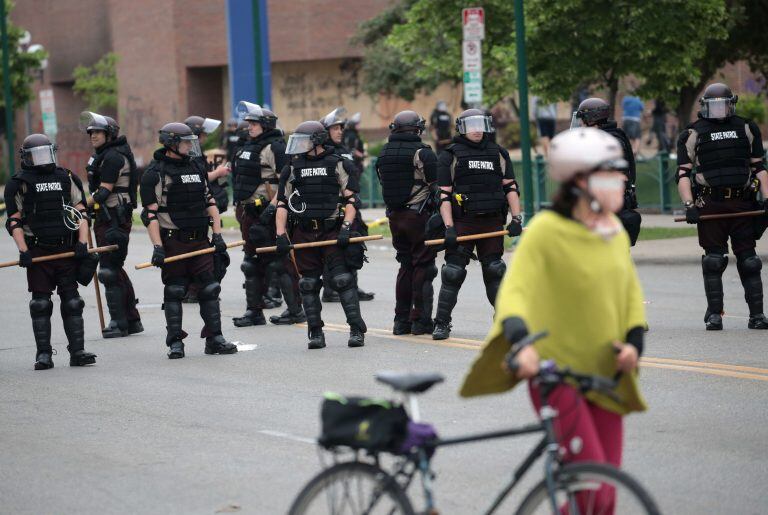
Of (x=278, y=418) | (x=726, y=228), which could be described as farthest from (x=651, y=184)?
(x=278, y=418)

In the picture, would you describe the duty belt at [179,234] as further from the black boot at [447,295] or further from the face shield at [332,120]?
the face shield at [332,120]

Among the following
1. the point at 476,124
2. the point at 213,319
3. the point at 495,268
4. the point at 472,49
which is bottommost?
the point at 213,319

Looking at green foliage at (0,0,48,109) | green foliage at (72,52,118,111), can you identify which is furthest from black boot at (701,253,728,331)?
green foliage at (72,52,118,111)

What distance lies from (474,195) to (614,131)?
4.28ft

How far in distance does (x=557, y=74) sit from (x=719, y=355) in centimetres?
1347

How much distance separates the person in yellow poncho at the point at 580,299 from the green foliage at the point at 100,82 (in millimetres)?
49861

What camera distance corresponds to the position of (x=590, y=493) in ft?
15.7

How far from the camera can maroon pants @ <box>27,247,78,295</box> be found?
11969mm

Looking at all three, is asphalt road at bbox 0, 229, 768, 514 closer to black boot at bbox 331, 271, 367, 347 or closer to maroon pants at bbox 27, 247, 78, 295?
black boot at bbox 331, 271, 367, 347

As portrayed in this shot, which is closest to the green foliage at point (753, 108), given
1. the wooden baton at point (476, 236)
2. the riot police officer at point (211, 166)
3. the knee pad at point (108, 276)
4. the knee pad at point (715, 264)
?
the riot police officer at point (211, 166)

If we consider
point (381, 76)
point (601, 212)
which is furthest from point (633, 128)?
point (601, 212)

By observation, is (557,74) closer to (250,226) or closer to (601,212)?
(250,226)

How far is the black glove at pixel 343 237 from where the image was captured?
12.2 meters

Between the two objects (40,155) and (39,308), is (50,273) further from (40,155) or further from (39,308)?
(40,155)
